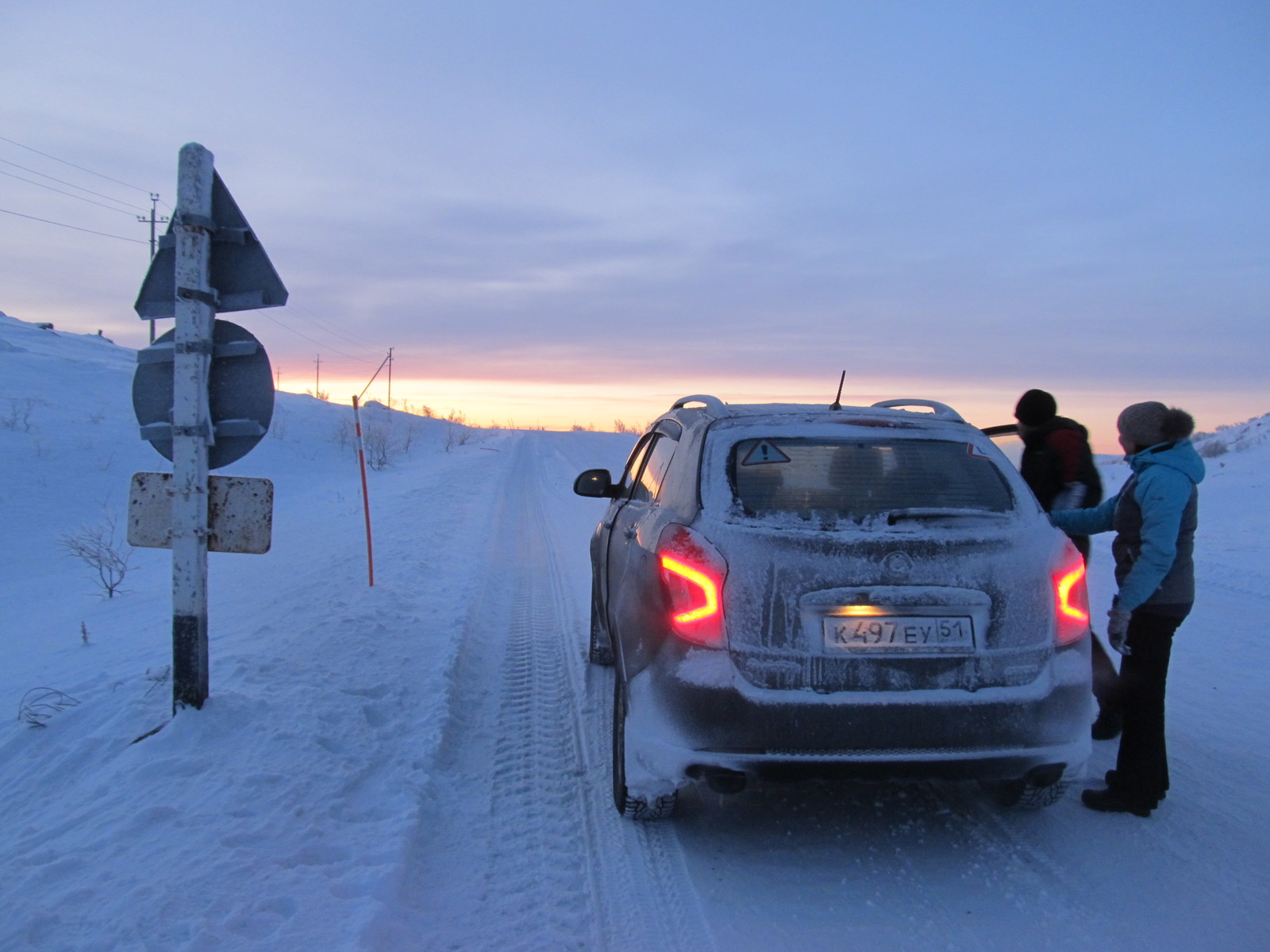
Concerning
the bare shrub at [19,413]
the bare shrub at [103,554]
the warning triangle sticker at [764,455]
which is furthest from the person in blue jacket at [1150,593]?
the bare shrub at [19,413]

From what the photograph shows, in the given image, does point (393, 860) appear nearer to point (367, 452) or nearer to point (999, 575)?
point (999, 575)

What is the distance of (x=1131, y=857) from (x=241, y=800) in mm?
3751

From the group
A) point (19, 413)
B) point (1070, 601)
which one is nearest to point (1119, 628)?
point (1070, 601)

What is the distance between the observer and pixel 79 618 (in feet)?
27.9

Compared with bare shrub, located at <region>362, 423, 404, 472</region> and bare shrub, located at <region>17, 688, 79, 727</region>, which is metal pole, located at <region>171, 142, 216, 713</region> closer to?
bare shrub, located at <region>17, 688, 79, 727</region>

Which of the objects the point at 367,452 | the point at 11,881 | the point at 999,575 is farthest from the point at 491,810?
the point at 367,452

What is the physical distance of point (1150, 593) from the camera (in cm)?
354

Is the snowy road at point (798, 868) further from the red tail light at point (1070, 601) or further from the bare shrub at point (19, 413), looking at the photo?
the bare shrub at point (19, 413)

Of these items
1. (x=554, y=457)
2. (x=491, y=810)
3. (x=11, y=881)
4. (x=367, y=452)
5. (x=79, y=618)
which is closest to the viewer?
(x=11, y=881)

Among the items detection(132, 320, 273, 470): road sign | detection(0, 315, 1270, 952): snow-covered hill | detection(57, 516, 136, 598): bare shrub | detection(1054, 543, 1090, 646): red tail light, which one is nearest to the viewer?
detection(0, 315, 1270, 952): snow-covered hill

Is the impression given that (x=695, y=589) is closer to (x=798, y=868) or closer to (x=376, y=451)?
(x=798, y=868)

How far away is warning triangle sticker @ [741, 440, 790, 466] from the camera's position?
344 cm

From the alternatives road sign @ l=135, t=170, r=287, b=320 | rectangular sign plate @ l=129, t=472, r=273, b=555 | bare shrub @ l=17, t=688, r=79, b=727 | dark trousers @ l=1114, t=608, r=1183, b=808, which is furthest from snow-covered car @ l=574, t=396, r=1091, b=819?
bare shrub @ l=17, t=688, r=79, b=727

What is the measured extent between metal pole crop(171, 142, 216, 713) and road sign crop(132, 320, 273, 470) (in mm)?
95
